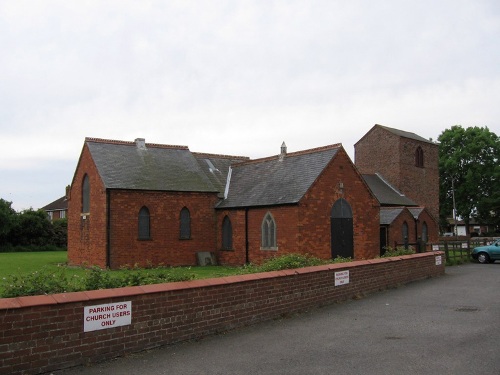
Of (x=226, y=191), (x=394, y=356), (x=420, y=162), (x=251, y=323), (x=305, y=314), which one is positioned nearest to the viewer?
(x=394, y=356)

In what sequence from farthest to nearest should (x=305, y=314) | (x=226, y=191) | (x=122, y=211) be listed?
(x=226, y=191), (x=122, y=211), (x=305, y=314)

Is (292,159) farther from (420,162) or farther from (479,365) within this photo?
(420,162)

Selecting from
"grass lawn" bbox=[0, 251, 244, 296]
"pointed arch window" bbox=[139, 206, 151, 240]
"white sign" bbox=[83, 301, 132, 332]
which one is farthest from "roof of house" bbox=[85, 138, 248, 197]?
"white sign" bbox=[83, 301, 132, 332]

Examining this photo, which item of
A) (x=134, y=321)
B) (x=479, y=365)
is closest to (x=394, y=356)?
(x=479, y=365)

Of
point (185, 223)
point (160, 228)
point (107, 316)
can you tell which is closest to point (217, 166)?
point (185, 223)

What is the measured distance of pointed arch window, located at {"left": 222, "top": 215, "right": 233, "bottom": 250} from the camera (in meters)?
27.5

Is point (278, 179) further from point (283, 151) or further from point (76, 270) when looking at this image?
point (76, 270)

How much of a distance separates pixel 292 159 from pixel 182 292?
63.8ft

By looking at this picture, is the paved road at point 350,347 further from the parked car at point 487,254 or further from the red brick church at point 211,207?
the parked car at point 487,254

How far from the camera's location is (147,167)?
27.7m

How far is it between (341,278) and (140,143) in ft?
64.4

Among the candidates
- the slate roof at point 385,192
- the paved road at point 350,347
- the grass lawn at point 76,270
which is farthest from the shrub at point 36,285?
the slate roof at point 385,192

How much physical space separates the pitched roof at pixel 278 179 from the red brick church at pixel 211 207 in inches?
2.9

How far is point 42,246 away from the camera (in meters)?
49.0
